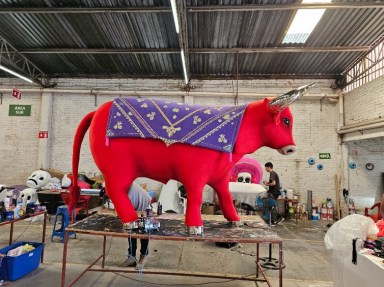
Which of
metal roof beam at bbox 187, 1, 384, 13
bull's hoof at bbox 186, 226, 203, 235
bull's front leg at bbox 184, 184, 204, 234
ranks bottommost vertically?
bull's hoof at bbox 186, 226, 203, 235

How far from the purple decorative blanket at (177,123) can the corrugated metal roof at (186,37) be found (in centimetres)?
318

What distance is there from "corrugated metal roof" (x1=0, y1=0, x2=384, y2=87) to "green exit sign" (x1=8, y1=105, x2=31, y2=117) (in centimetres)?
145

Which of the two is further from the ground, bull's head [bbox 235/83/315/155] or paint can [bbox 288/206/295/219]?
bull's head [bbox 235/83/315/155]

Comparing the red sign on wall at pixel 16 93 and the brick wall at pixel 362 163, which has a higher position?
the red sign on wall at pixel 16 93

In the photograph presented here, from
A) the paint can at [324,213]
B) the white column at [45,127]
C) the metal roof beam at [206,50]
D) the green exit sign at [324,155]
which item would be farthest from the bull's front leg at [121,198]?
the green exit sign at [324,155]

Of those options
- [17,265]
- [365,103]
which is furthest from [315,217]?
[17,265]

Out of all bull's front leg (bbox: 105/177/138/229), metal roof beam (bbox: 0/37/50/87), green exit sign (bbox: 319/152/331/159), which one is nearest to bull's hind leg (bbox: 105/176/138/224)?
bull's front leg (bbox: 105/177/138/229)

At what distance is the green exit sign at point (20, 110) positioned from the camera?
8.79 m

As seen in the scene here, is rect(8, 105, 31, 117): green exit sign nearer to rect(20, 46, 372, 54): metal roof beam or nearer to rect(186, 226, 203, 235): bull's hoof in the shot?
rect(20, 46, 372, 54): metal roof beam

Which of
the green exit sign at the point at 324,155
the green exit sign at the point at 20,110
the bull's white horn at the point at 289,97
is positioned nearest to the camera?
the bull's white horn at the point at 289,97

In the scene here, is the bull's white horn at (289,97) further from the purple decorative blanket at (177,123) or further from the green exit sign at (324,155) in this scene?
the green exit sign at (324,155)

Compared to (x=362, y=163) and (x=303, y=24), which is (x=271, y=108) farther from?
(x=362, y=163)

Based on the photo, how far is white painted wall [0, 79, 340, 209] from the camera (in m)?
8.27

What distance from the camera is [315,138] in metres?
8.34
